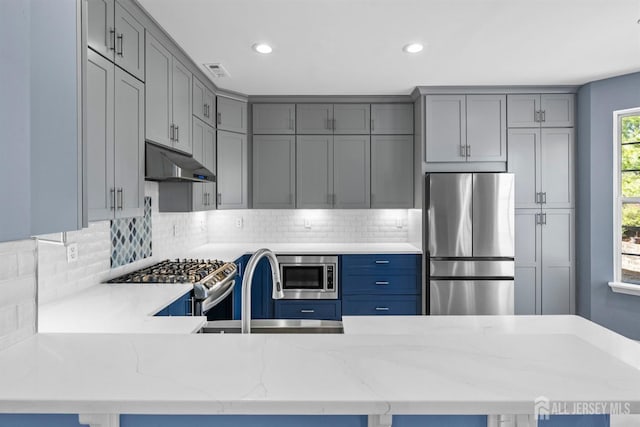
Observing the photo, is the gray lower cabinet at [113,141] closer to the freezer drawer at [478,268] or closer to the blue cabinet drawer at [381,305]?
the blue cabinet drawer at [381,305]

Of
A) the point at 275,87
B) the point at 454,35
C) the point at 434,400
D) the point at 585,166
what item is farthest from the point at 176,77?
the point at 585,166

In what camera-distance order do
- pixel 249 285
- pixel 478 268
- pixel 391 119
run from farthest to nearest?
pixel 391 119
pixel 478 268
pixel 249 285

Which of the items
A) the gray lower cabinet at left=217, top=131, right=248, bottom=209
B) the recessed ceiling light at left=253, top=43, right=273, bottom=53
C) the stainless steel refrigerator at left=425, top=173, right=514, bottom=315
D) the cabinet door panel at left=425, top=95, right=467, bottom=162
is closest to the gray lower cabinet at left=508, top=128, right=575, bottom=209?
the stainless steel refrigerator at left=425, top=173, right=514, bottom=315

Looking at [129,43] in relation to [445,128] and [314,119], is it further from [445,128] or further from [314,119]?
[445,128]

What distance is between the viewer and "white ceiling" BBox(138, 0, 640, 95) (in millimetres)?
2334

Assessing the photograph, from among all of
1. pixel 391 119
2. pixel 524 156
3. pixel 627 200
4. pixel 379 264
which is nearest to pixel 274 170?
pixel 391 119

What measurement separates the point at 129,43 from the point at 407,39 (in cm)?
180

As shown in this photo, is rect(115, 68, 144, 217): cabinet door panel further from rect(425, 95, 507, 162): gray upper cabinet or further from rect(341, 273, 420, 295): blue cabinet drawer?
rect(425, 95, 507, 162): gray upper cabinet

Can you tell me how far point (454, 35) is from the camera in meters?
2.69

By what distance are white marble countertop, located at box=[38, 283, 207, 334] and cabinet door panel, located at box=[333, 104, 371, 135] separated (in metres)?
2.59

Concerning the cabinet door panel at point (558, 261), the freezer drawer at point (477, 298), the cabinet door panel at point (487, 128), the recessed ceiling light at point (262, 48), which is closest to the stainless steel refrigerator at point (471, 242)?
the freezer drawer at point (477, 298)

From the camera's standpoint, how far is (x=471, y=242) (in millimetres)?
3672

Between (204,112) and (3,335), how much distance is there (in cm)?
289

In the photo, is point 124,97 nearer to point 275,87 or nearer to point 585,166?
point 275,87
